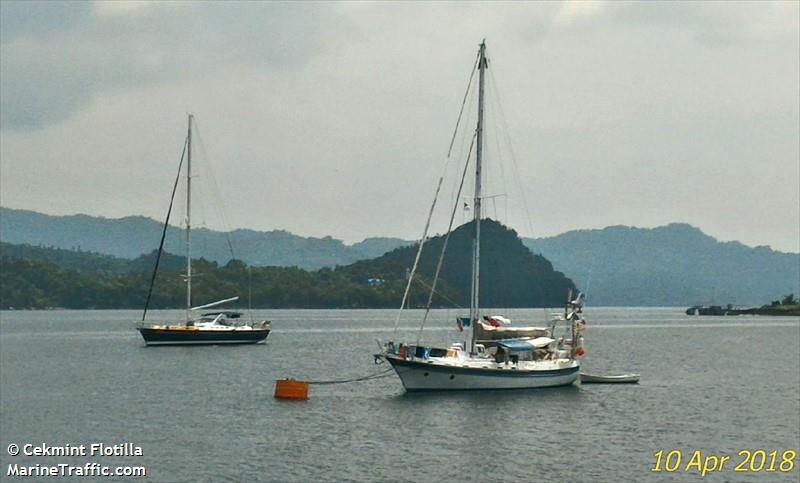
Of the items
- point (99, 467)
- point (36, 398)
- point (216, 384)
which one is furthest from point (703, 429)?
point (36, 398)

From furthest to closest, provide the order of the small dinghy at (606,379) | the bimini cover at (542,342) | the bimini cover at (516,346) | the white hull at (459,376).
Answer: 1. the small dinghy at (606,379)
2. the bimini cover at (542,342)
3. the bimini cover at (516,346)
4. the white hull at (459,376)

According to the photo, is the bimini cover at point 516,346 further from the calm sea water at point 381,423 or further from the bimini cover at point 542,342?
the calm sea water at point 381,423

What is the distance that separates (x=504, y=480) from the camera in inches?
2013

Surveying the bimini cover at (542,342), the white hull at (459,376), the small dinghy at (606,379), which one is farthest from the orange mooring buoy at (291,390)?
the small dinghy at (606,379)

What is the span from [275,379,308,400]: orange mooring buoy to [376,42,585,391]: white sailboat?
7029 millimetres

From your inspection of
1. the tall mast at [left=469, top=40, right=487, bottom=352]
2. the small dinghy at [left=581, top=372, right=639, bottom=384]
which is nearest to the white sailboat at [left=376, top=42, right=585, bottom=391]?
the tall mast at [left=469, top=40, right=487, bottom=352]

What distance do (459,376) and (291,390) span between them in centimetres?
1342

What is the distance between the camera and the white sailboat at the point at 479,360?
77.4 metres

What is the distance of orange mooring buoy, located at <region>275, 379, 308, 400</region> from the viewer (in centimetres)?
8094

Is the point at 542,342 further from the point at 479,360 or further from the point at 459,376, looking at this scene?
the point at 459,376

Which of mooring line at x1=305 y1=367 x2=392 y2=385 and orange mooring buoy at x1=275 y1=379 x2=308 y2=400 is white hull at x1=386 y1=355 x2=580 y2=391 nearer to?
orange mooring buoy at x1=275 y1=379 x2=308 y2=400

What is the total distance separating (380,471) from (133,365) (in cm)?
6951

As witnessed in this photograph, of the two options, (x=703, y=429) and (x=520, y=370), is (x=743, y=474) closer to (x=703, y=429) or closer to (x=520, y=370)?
(x=703, y=429)

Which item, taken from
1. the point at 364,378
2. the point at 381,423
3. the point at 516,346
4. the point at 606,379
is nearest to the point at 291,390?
the point at 364,378
